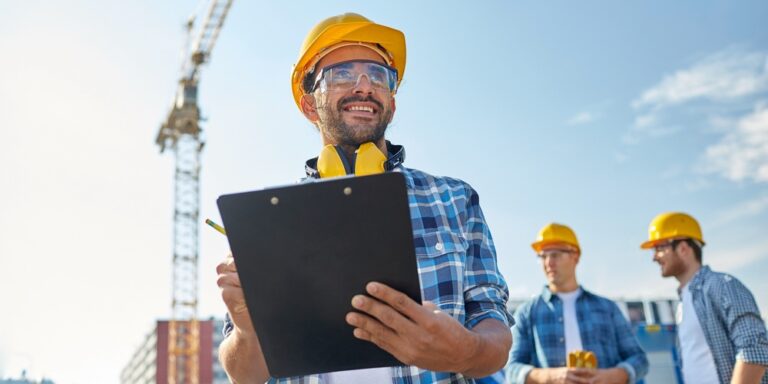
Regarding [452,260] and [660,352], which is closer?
[452,260]

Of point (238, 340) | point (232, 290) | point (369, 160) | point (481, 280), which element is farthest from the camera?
point (369, 160)

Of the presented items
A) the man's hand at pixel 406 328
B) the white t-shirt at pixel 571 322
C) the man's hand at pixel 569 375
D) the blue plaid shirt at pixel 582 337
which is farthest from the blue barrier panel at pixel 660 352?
the man's hand at pixel 406 328

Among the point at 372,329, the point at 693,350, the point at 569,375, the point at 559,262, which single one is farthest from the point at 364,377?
the point at 559,262

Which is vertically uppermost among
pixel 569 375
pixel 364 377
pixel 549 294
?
pixel 549 294

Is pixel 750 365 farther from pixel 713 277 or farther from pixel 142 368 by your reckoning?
pixel 142 368

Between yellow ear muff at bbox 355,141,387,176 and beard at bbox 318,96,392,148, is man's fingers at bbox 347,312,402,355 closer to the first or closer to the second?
yellow ear muff at bbox 355,141,387,176

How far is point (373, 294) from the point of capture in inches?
74.2

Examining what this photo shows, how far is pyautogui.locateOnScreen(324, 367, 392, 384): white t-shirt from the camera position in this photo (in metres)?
2.49

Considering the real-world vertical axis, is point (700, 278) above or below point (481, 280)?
above

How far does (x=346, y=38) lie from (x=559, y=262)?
5.02 m

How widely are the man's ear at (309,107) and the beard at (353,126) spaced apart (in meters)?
0.25

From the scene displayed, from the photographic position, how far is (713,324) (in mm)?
5875

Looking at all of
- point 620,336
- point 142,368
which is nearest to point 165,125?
point 620,336

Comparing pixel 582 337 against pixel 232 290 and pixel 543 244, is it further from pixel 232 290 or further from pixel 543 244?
pixel 232 290
